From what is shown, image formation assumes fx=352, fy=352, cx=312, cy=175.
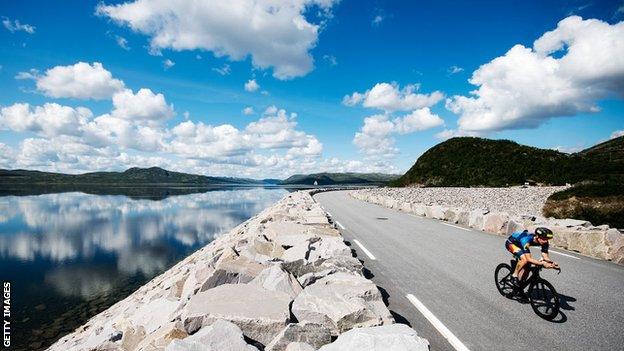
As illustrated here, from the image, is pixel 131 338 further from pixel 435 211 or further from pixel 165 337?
pixel 435 211

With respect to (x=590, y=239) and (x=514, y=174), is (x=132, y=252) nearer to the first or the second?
(x=590, y=239)

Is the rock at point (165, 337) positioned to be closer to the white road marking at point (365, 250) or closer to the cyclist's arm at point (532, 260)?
the cyclist's arm at point (532, 260)

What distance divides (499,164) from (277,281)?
66.6 metres

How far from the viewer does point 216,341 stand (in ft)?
13.4

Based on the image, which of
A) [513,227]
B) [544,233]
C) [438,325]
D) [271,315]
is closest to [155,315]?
[271,315]

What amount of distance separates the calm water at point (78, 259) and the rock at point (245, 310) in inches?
330

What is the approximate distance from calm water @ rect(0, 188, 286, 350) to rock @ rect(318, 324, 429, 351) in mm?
10513

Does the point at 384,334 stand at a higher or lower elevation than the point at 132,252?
higher

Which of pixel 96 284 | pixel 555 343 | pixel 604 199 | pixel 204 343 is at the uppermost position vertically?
pixel 604 199

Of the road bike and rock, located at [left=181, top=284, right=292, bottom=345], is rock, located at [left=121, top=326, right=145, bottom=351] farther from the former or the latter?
the road bike

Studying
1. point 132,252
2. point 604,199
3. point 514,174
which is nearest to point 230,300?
point 132,252

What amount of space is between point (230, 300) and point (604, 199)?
23446mm

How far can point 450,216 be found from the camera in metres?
20.1

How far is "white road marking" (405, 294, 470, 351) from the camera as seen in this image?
500 cm
